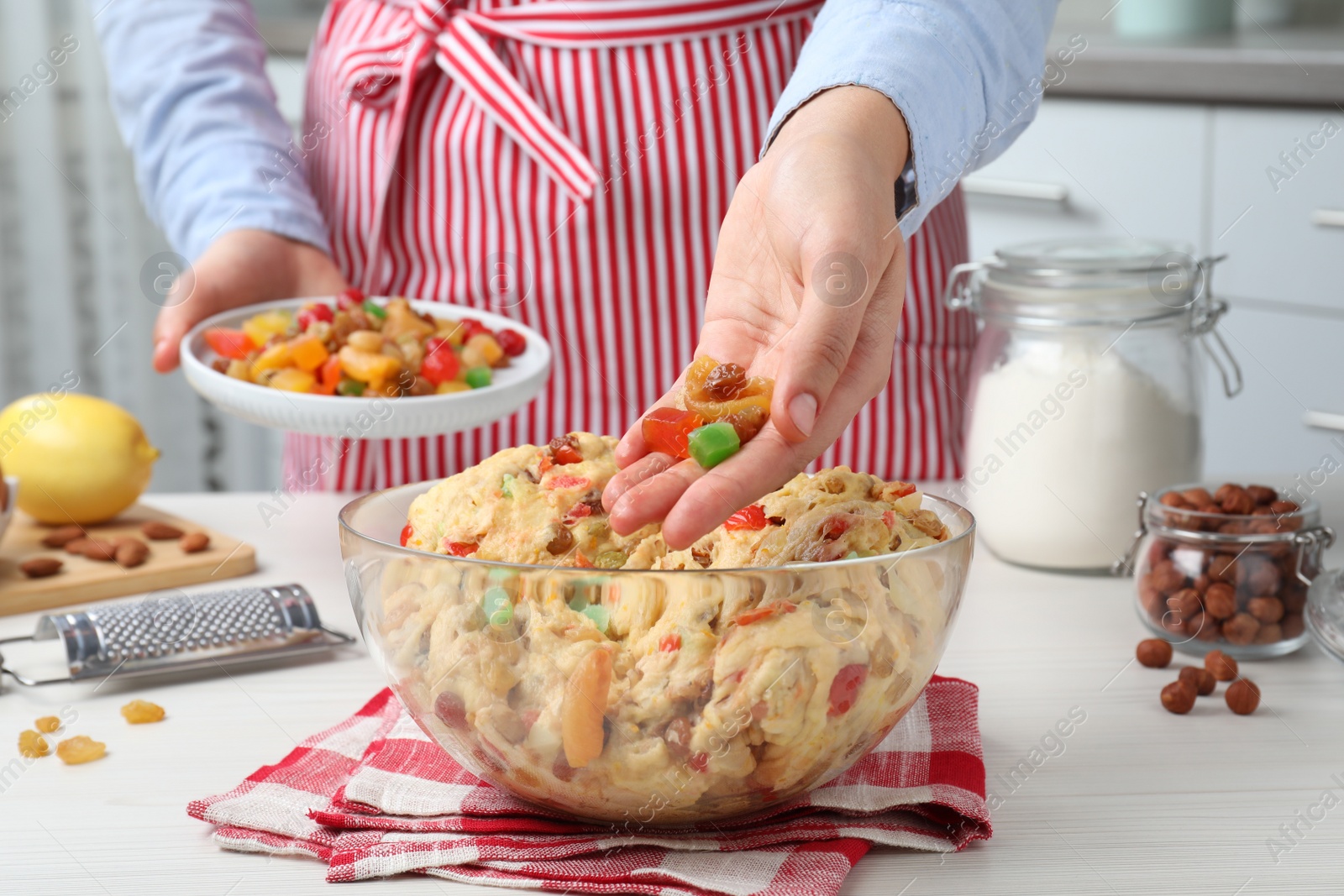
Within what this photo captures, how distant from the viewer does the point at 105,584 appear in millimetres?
1152

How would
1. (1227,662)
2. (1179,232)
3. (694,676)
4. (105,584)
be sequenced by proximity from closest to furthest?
(694,676) < (1227,662) < (105,584) < (1179,232)

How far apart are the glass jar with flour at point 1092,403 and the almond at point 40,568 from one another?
33.5 inches

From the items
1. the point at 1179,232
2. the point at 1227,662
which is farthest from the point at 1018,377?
the point at 1179,232

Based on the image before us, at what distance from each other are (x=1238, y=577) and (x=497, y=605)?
2.00 ft

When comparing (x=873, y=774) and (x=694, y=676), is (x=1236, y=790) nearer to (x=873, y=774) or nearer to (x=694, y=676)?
(x=873, y=774)

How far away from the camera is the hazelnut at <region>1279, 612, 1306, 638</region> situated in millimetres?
965

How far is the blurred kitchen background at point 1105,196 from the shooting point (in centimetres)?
223

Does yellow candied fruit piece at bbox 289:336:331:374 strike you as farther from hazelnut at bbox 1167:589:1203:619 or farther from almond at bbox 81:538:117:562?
hazelnut at bbox 1167:589:1203:619

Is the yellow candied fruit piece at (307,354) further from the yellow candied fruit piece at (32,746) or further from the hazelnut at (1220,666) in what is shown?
the hazelnut at (1220,666)

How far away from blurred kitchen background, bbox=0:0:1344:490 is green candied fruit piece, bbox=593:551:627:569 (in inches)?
71.7

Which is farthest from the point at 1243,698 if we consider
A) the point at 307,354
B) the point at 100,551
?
the point at 100,551

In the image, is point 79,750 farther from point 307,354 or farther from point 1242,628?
point 1242,628

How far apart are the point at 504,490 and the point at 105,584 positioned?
0.56 m

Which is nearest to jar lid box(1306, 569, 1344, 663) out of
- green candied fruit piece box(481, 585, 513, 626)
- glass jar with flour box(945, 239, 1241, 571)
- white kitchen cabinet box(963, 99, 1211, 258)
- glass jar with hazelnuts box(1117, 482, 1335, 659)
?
glass jar with hazelnuts box(1117, 482, 1335, 659)
